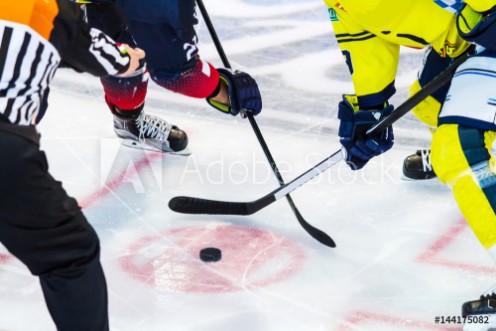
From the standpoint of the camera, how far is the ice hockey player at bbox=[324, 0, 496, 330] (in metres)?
1.73

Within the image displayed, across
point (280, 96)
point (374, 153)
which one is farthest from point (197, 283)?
point (280, 96)

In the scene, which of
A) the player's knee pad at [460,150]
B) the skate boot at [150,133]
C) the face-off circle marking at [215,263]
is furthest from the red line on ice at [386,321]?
the skate boot at [150,133]

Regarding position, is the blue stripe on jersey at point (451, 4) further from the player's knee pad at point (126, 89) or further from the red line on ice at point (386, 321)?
the player's knee pad at point (126, 89)

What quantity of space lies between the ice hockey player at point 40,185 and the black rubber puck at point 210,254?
0.63 meters

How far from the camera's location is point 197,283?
203cm

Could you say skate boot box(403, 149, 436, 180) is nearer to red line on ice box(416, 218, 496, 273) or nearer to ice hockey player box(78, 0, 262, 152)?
red line on ice box(416, 218, 496, 273)

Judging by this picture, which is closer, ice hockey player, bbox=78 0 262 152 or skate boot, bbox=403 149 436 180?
ice hockey player, bbox=78 0 262 152

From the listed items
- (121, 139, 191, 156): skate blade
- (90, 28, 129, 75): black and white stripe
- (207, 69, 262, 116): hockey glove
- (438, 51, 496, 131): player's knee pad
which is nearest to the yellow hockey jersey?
(438, 51, 496, 131): player's knee pad

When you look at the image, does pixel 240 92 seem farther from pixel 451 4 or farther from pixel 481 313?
pixel 481 313

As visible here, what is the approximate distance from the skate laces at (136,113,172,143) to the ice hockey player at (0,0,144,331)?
1226 millimetres

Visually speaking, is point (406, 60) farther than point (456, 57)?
Yes

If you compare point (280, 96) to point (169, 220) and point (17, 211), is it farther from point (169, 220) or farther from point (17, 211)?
point (17, 211)

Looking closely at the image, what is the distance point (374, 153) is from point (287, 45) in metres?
1.55

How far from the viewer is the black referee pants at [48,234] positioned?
54.1 inches
